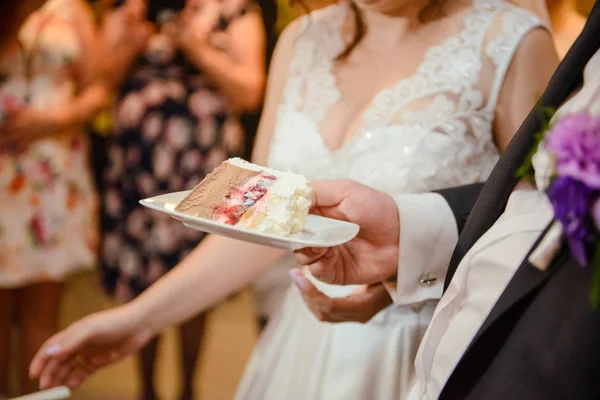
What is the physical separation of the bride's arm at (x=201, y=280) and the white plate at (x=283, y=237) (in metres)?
0.23

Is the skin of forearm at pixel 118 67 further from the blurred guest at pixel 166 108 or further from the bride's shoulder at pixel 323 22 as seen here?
the bride's shoulder at pixel 323 22

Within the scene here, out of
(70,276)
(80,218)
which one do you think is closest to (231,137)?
(80,218)

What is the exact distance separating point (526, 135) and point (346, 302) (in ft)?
1.29

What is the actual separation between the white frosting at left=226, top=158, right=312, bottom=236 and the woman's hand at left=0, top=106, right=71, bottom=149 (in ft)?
3.82

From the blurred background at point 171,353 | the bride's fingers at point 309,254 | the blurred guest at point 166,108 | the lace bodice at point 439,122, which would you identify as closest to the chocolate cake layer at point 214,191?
the bride's fingers at point 309,254

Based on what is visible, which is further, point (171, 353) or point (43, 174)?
point (171, 353)

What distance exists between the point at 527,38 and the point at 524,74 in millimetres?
47

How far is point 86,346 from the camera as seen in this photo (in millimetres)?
896

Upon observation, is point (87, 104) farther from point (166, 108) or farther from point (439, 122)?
point (439, 122)

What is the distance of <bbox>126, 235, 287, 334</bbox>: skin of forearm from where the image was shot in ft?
3.08

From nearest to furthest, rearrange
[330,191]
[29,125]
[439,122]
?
[330,191], [439,122], [29,125]

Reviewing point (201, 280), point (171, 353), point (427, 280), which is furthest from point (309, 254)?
point (171, 353)

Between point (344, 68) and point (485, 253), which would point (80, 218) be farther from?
point (485, 253)

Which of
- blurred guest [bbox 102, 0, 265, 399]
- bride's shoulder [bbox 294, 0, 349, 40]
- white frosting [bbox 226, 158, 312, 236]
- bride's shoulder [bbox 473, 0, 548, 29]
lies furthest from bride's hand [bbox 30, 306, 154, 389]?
blurred guest [bbox 102, 0, 265, 399]
